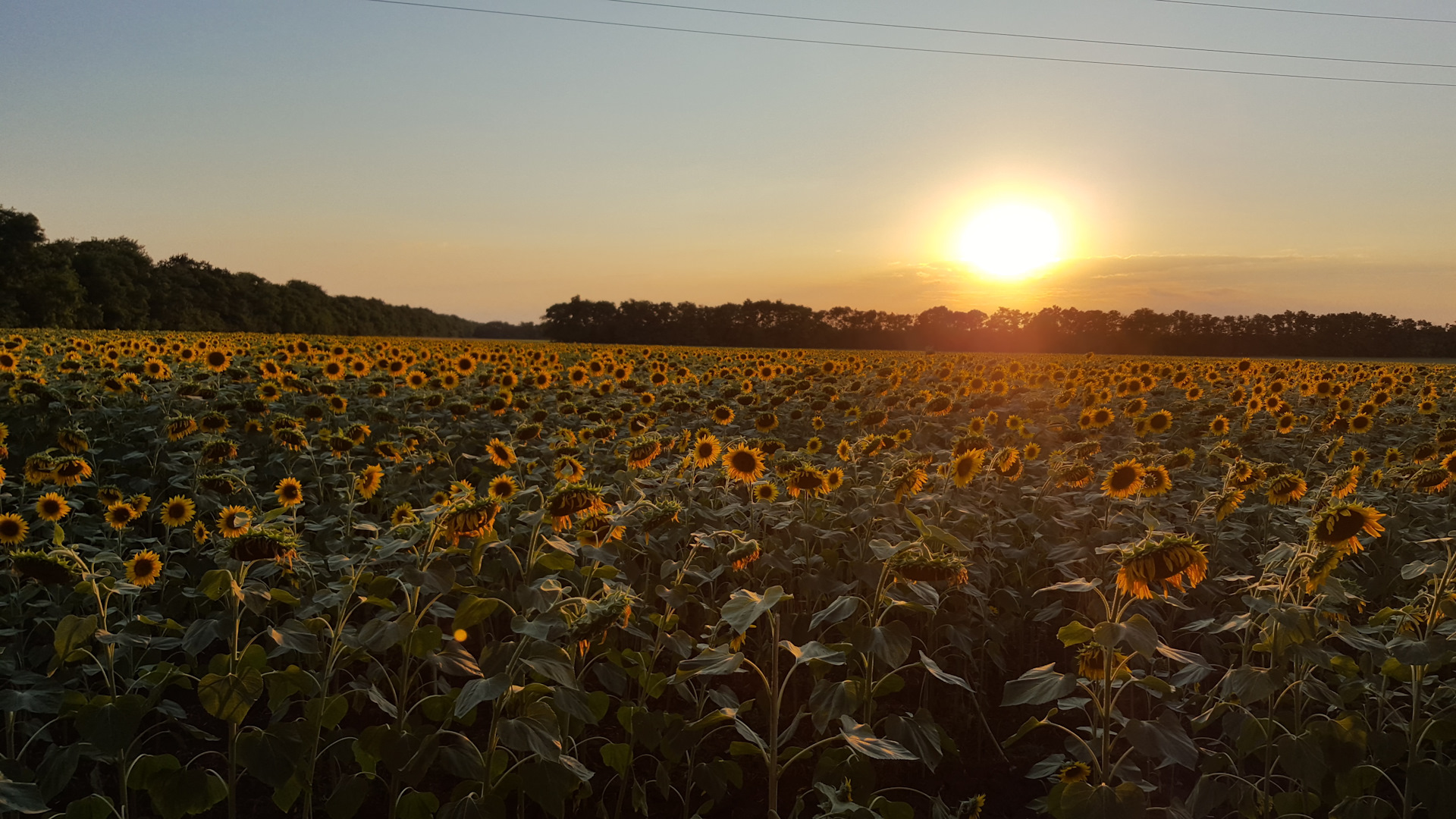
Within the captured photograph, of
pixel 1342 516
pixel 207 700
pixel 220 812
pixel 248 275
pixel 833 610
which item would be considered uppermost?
pixel 248 275

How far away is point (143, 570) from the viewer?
3885mm

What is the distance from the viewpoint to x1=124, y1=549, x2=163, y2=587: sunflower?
3.82m

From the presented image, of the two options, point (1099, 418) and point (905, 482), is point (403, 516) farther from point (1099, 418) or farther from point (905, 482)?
point (1099, 418)

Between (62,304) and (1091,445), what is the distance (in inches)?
2526

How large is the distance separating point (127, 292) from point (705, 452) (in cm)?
6572

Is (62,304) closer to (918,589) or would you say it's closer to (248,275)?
(248,275)

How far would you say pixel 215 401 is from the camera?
7.85 m

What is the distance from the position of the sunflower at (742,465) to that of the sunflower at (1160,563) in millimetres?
2639

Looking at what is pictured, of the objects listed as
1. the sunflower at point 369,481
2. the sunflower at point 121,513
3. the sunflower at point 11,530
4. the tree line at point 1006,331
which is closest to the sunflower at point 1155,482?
the sunflower at point 369,481

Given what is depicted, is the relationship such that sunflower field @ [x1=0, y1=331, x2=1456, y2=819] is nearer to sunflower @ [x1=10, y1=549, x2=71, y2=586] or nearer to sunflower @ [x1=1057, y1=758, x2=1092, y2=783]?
sunflower @ [x1=10, y1=549, x2=71, y2=586]

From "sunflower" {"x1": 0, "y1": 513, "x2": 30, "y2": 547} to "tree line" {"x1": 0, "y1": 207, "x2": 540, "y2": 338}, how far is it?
2256 inches

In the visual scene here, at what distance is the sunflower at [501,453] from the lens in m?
5.67

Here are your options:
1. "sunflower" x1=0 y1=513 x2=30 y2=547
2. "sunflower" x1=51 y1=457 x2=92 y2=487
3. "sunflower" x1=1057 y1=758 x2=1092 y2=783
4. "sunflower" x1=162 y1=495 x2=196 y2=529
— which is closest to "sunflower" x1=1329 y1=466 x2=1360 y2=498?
"sunflower" x1=1057 y1=758 x2=1092 y2=783

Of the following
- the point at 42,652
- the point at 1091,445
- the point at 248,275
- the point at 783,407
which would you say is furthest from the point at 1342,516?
the point at 248,275
